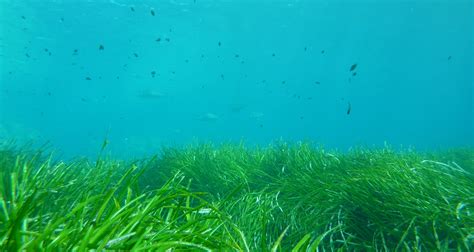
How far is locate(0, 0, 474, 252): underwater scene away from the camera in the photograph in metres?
1.98

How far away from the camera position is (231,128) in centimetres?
10031

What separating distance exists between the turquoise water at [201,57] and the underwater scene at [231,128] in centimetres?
31

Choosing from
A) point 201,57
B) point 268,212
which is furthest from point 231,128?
point 268,212

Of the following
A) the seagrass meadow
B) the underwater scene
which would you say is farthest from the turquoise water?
the seagrass meadow

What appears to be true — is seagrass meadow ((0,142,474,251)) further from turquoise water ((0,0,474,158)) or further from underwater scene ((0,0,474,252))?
turquoise water ((0,0,474,158))

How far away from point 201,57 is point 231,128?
50.5 meters

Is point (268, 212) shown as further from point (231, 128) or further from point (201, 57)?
point (231, 128)

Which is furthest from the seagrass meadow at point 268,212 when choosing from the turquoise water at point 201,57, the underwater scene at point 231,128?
the turquoise water at point 201,57

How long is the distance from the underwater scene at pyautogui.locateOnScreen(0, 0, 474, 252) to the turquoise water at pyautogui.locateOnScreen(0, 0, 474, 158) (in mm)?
305

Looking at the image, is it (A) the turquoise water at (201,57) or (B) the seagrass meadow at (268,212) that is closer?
(B) the seagrass meadow at (268,212)

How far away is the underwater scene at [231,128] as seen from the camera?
77.9 inches

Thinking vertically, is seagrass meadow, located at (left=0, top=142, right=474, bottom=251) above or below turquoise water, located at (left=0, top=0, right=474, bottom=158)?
below

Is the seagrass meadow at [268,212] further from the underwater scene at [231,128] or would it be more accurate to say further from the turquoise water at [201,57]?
the turquoise water at [201,57]

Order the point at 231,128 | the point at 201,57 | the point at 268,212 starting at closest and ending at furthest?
the point at 268,212
the point at 201,57
the point at 231,128
